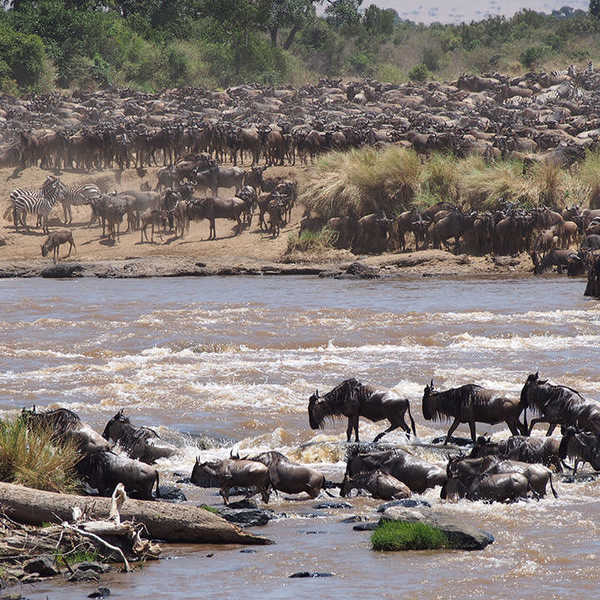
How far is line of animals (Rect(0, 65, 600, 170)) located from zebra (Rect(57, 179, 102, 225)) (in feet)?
11.2

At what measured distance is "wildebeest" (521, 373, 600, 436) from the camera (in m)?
11.4

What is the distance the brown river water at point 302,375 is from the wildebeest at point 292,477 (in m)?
0.15

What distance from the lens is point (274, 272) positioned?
31.1m

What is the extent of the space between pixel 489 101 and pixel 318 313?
118 feet

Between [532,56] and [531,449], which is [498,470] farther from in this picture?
[532,56]

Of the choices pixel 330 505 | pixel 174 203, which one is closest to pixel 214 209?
pixel 174 203

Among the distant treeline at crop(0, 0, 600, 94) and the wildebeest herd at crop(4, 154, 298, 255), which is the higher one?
the distant treeline at crop(0, 0, 600, 94)

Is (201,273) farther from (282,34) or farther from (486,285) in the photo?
(282,34)

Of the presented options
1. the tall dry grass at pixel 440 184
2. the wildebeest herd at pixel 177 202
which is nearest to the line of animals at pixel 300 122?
the tall dry grass at pixel 440 184

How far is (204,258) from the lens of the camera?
32500mm

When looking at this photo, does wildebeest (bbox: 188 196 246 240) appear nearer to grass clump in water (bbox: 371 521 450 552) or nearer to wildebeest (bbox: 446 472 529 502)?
wildebeest (bbox: 446 472 529 502)

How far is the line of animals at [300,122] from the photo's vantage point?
3900cm

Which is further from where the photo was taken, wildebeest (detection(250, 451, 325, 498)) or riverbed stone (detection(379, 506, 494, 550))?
wildebeest (detection(250, 451, 325, 498))

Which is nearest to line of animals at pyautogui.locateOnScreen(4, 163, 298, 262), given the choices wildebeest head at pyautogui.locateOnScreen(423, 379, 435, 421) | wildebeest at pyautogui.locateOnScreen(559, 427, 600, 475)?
wildebeest head at pyautogui.locateOnScreen(423, 379, 435, 421)
